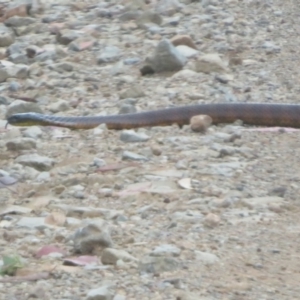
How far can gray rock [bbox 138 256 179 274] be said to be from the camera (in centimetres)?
405

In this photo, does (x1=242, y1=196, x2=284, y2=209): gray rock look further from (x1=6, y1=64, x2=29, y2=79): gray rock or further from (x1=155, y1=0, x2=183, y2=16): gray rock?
(x1=155, y1=0, x2=183, y2=16): gray rock

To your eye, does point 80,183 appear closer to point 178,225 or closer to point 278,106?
point 178,225

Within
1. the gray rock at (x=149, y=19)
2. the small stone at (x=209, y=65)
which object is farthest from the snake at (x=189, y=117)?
the gray rock at (x=149, y=19)

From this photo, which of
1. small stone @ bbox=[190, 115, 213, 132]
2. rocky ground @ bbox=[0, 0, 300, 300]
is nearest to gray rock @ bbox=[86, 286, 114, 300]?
rocky ground @ bbox=[0, 0, 300, 300]

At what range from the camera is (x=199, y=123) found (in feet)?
21.2

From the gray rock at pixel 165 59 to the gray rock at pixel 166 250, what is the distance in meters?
3.52

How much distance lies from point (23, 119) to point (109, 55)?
176 cm

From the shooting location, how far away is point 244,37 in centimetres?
886

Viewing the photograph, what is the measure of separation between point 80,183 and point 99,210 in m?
0.58

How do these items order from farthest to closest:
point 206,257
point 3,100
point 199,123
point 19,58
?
point 19,58 < point 3,100 < point 199,123 < point 206,257

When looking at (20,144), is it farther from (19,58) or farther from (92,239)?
(19,58)

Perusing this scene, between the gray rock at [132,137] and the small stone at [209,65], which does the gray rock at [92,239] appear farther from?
the small stone at [209,65]

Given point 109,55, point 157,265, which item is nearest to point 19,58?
point 109,55

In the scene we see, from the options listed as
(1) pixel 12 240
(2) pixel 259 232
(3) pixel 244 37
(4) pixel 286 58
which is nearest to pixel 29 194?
(1) pixel 12 240
